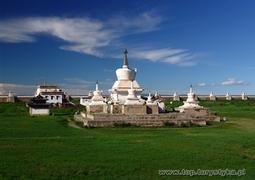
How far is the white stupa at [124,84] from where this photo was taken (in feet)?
154

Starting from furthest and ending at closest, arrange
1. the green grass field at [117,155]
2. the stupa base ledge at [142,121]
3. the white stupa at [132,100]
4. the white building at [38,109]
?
the white building at [38,109] → the white stupa at [132,100] → the stupa base ledge at [142,121] → the green grass field at [117,155]

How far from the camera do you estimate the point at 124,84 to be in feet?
158

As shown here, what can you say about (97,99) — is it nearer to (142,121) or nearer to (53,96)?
(142,121)

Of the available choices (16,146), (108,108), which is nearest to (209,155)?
(16,146)

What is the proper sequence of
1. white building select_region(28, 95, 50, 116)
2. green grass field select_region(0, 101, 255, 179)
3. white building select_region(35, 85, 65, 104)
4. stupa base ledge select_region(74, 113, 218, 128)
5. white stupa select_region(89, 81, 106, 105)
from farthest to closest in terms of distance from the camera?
white building select_region(35, 85, 65, 104) < white building select_region(28, 95, 50, 116) < white stupa select_region(89, 81, 106, 105) < stupa base ledge select_region(74, 113, 218, 128) < green grass field select_region(0, 101, 255, 179)

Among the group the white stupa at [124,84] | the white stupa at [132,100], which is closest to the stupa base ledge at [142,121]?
the white stupa at [132,100]

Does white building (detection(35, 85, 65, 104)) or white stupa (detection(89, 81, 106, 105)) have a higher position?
white building (detection(35, 85, 65, 104))

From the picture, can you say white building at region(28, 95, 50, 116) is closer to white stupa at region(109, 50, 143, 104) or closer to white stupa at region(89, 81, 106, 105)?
white stupa at region(89, 81, 106, 105)

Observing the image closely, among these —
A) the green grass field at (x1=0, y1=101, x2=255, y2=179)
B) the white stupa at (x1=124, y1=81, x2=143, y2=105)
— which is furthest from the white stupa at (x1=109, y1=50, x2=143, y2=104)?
the green grass field at (x1=0, y1=101, x2=255, y2=179)

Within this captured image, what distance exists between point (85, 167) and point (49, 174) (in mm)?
1638

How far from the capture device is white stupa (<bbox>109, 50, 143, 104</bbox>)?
47.0 metres

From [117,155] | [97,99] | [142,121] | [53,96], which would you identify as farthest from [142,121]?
[53,96]

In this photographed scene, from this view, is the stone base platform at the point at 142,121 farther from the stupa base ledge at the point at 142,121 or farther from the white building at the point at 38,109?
the white building at the point at 38,109

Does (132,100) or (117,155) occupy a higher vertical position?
(132,100)
